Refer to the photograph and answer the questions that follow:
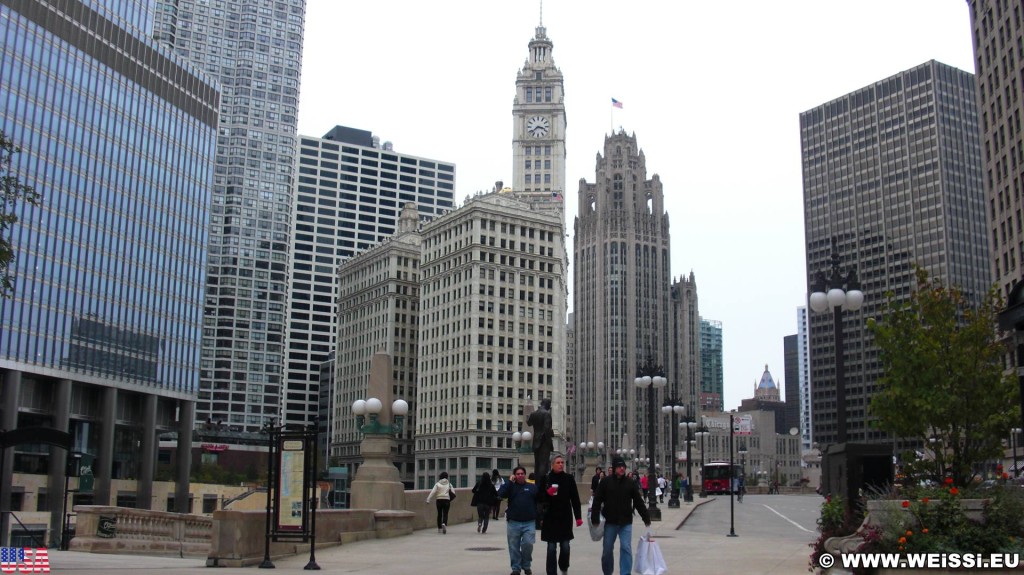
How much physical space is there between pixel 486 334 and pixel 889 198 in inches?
3428

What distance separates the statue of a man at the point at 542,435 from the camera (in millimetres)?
22781

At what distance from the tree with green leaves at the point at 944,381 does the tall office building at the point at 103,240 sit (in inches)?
2103

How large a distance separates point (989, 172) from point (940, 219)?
87.5 m

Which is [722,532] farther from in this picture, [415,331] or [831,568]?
[415,331]

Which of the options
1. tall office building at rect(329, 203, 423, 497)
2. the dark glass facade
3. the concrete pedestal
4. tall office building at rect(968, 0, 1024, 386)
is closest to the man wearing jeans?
the concrete pedestal

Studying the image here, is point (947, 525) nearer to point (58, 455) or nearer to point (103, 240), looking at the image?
point (58, 455)

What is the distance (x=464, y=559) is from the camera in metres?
20.1

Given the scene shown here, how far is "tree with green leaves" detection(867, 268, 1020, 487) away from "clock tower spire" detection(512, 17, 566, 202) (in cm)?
13380

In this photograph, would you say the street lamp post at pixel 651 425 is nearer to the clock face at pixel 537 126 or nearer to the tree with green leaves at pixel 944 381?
the tree with green leaves at pixel 944 381

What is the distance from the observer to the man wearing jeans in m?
15.9

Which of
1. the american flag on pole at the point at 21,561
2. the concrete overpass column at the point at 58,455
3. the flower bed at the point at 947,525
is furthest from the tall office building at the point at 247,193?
the flower bed at the point at 947,525

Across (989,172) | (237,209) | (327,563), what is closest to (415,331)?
(237,209)

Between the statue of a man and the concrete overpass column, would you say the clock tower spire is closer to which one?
the concrete overpass column

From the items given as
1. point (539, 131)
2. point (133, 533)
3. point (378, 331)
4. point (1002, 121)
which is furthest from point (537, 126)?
point (133, 533)
